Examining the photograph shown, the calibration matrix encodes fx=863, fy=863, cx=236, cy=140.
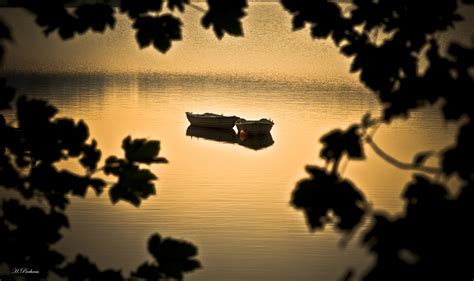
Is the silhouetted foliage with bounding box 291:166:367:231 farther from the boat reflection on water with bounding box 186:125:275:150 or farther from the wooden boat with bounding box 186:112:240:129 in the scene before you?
the wooden boat with bounding box 186:112:240:129

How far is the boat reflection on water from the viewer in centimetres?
2877

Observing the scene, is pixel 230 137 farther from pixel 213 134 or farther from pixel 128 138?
pixel 128 138

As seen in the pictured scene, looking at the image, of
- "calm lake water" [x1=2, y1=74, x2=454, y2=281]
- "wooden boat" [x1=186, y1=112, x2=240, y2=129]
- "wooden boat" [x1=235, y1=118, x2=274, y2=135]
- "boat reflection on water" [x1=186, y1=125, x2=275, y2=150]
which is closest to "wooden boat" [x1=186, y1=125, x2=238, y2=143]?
"boat reflection on water" [x1=186, y1=125, x2=275, y2=150]

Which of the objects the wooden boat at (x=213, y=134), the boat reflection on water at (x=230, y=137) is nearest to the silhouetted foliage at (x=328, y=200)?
the boat reflection on water at (x=230, y=137)

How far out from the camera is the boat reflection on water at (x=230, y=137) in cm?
2877

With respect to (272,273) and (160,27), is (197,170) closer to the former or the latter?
(272,273)

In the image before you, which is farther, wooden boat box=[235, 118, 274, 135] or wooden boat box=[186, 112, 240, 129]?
wooden boat box=[186, 112, 240, 129]

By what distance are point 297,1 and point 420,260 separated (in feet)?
3.49

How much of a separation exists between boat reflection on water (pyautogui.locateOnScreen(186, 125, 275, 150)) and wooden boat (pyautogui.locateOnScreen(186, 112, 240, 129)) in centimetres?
25

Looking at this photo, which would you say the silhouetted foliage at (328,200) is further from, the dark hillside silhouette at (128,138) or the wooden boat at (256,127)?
the wooden boat at (256,127)

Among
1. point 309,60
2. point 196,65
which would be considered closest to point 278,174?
point 196,65

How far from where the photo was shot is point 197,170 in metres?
23.2

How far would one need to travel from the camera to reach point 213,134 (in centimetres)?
3091

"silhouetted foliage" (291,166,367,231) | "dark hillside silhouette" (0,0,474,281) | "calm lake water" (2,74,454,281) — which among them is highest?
"calm lake water" (2,74,454,281)
